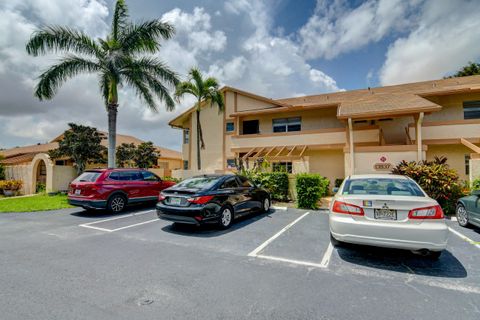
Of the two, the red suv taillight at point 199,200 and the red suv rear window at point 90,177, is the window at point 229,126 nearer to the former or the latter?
the red suv rear window at point 90,177

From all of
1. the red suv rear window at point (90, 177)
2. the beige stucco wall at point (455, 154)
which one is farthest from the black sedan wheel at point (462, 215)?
the red suv rear window at point (90, 177)

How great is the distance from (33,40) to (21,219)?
920 centimetres

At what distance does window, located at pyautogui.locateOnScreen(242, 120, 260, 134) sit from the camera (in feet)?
63.7

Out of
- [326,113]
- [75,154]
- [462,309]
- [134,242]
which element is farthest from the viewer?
[326,113]

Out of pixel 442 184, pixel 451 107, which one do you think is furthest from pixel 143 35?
pixel 451 107

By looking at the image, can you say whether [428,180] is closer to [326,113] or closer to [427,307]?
[427,307]

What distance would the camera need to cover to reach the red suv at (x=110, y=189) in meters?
8.73

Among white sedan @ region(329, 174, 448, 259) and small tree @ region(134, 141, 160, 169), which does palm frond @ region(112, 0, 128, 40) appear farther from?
white sedan @ region(329, 174, 448, 259)

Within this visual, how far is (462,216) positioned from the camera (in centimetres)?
710

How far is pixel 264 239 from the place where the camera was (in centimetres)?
595

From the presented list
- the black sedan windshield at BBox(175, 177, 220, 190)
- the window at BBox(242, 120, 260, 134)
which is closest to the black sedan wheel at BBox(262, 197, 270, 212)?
the black sedan windshield at BBox(175, 177, 220, 190)

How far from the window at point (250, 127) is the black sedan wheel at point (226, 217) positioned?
1286cm

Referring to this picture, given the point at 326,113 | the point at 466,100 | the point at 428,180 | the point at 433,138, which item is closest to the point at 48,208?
the point at 428,180

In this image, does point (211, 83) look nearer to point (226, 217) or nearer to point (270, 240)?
point (226, 217)
